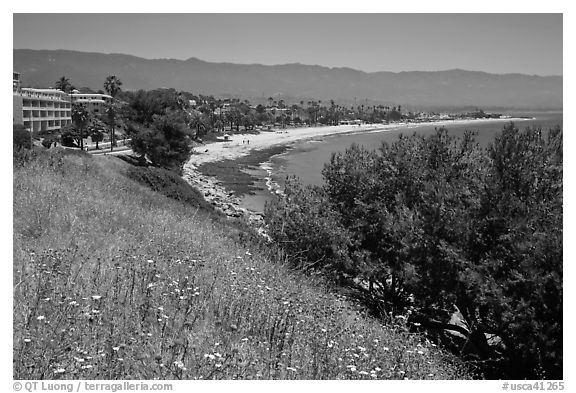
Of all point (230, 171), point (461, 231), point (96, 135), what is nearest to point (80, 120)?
point (96, 135)

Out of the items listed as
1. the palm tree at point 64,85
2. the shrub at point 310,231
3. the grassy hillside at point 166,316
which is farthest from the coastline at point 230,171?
the palm tree at point 64,85

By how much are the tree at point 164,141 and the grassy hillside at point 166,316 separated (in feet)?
121

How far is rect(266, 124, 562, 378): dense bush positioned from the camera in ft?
26.8

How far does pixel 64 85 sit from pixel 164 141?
69619 millimetres

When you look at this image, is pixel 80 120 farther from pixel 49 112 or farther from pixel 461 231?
pixel 461 231

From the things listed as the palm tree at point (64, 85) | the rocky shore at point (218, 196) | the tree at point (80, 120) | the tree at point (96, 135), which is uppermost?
the palm tree at point (64, 85)

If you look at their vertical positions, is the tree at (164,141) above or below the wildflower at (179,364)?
above

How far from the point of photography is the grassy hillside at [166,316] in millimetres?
4234

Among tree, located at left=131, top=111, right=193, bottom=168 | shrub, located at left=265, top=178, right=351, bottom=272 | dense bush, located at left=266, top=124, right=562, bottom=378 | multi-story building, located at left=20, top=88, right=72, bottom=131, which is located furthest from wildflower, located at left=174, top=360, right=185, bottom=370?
multi-story building, located at left=20, top=88, right=72, bottom=131

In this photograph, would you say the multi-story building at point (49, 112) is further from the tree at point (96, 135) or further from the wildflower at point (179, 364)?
the wildflower at point (179, 364)

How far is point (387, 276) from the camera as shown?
12.8 metres

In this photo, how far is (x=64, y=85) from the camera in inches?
4001
